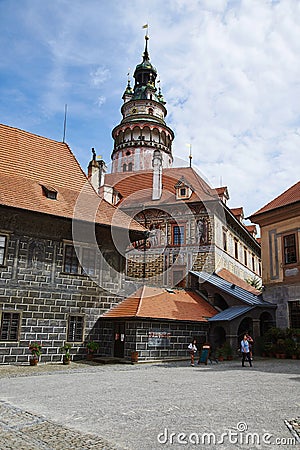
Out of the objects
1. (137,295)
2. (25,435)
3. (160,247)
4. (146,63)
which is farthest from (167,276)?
(146,63)

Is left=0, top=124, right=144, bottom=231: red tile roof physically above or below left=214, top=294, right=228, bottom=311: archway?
above

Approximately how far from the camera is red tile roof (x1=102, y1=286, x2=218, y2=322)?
1905cm

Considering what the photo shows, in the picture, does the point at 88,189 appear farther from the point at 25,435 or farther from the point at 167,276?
the point at 25,435

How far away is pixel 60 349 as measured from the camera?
59.0 ft

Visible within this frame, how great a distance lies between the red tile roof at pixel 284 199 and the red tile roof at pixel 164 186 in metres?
6.20

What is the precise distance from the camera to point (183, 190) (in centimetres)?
3038

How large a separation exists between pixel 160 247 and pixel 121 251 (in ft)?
32.9

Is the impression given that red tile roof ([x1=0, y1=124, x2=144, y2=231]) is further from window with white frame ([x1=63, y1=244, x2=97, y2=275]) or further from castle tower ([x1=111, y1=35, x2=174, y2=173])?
castle tower ([x1=111, y1=35, x2=174, y2=173])

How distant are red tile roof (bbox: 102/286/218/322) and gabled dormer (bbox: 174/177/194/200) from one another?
8.99 metres

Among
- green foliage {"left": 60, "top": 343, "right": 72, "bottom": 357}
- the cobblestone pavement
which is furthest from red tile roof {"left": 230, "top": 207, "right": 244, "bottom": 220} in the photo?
the cobblestone pavement

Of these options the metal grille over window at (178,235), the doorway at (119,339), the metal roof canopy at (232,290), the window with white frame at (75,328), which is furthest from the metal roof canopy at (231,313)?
the metal grille over window at (178,235)

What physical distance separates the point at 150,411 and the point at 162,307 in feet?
40.3

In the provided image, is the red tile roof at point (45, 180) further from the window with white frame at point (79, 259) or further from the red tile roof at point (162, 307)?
the red tile roof at point (162, 307)

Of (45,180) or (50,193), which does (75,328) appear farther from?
(45,180)
